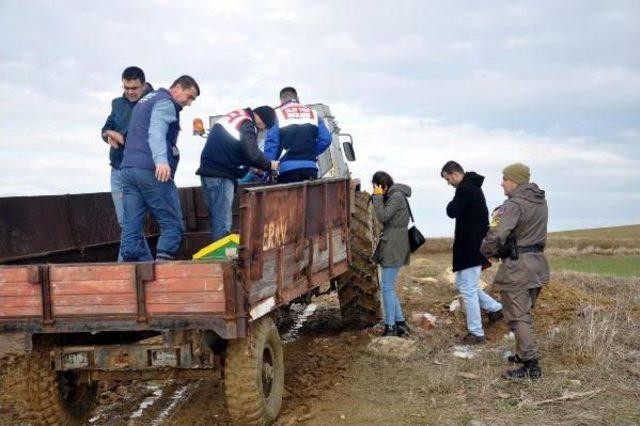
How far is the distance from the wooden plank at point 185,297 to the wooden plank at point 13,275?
2.89ft

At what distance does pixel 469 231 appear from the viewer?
25.8 feet

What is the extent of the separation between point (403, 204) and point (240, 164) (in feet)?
7.36

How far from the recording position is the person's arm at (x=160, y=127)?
5.50 m

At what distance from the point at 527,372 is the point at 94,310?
3758 millimetres

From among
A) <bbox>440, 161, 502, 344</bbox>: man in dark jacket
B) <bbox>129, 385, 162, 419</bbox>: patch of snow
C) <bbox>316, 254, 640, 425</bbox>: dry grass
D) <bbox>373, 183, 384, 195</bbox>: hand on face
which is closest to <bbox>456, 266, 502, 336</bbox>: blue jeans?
<bbox>440, 161, 502, 344</bbox>: man in dark jacket

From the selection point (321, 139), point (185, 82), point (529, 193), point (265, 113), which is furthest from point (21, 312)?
point (529, 193)

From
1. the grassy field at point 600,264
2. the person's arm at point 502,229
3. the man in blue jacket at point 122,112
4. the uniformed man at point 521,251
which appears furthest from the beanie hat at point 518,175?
the grassy field at point 600,264

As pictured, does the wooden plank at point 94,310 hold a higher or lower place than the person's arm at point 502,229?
lower

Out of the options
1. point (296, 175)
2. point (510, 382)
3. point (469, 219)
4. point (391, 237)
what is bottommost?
point (510, 382)

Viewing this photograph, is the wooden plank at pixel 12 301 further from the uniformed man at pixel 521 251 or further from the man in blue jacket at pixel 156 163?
the uniformed man at pixel 521 251

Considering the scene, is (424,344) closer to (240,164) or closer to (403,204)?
(403,204)

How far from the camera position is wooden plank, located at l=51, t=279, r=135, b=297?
464cm

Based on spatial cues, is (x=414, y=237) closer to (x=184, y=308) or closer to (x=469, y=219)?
(x=469, y=219)

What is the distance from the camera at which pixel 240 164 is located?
6574mm
